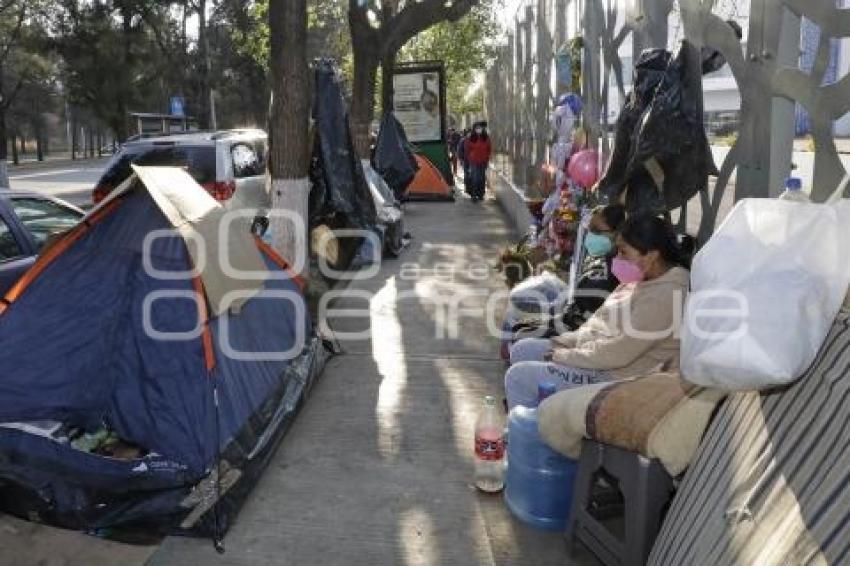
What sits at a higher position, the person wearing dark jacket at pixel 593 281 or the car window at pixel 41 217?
the car window at pixel 41 217

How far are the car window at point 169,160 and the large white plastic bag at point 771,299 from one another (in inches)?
279

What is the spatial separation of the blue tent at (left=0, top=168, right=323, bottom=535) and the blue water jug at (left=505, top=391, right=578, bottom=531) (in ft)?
4.44

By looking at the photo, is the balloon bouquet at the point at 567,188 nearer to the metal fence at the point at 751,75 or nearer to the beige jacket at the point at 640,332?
the metal fence at the point at 751,75

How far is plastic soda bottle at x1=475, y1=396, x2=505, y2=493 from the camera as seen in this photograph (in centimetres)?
364

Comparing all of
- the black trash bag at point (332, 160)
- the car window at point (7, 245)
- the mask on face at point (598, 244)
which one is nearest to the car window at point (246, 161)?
the black trash bag at point (332, 160)

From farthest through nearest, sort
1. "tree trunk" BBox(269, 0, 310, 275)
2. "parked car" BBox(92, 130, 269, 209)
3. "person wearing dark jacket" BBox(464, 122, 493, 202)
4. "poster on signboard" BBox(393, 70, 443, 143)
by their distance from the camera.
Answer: "poster on signboard" BBox(393, 70, 443, 143)
"person wearing dark jacket" BBox(464, 122, 493, 202)
"parked car" BBox(92, 130, 269, 209)
"tree trunk" BBox(269, 0, 310, 275)

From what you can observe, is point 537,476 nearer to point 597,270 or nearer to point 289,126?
point 597,270

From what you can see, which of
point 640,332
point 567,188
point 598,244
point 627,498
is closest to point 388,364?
point 598,244

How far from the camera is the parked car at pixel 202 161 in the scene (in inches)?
328

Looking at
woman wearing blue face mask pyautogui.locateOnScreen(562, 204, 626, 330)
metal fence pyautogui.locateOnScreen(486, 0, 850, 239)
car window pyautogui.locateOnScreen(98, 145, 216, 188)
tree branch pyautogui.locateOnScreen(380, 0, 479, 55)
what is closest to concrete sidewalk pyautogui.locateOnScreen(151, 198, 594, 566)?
woman wearing blue face mask pyautogui.locateOnScreen(562, 204, 626, 330)

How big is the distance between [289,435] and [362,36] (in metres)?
10.6

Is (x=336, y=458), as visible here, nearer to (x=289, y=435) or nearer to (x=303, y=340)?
(x=289, y=435)

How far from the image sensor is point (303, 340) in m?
5.12

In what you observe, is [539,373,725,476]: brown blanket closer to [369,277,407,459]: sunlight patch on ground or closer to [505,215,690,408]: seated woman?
[505,215,690,408]: seated woman
